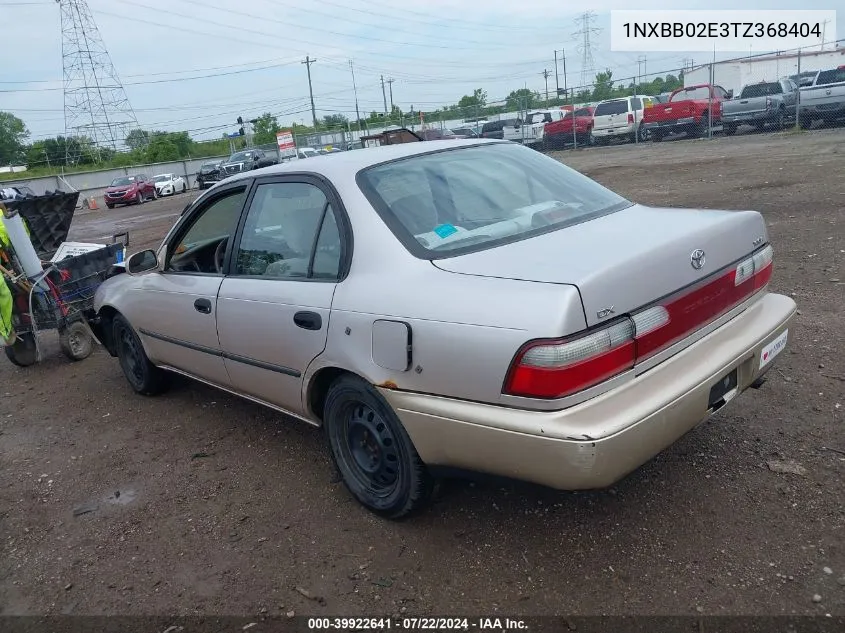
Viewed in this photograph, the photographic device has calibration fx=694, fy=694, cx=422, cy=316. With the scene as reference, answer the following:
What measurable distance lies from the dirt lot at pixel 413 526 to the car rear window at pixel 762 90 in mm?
19290

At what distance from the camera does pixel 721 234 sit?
294cm

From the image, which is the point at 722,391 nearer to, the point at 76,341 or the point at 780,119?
the point at 76,341

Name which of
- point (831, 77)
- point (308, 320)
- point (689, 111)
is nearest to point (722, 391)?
point (308, 320)

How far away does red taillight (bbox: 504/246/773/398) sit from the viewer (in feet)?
7.77

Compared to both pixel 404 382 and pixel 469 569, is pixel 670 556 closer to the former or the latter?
pixel 469 569

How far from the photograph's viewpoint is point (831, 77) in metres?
19.7

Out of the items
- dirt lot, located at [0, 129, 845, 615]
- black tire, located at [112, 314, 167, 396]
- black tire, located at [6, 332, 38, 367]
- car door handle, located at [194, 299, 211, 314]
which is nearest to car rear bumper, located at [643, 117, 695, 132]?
dirt lot, located at [0, 129, 845, 615]

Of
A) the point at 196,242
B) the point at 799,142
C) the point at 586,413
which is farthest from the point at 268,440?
the point at 799,142

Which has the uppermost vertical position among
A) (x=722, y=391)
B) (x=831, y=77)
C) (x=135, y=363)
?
(x=831, y=77)

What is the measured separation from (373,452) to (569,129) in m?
26.3

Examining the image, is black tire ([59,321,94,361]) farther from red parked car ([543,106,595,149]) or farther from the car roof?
red parked car ([543,106,595,149])

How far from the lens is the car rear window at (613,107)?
25375 millimetres

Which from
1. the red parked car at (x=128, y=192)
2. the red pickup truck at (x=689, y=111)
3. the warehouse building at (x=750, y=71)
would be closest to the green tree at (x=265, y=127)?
the red parked car at (x=128, y=192)

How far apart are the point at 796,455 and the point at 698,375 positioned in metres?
1.07
